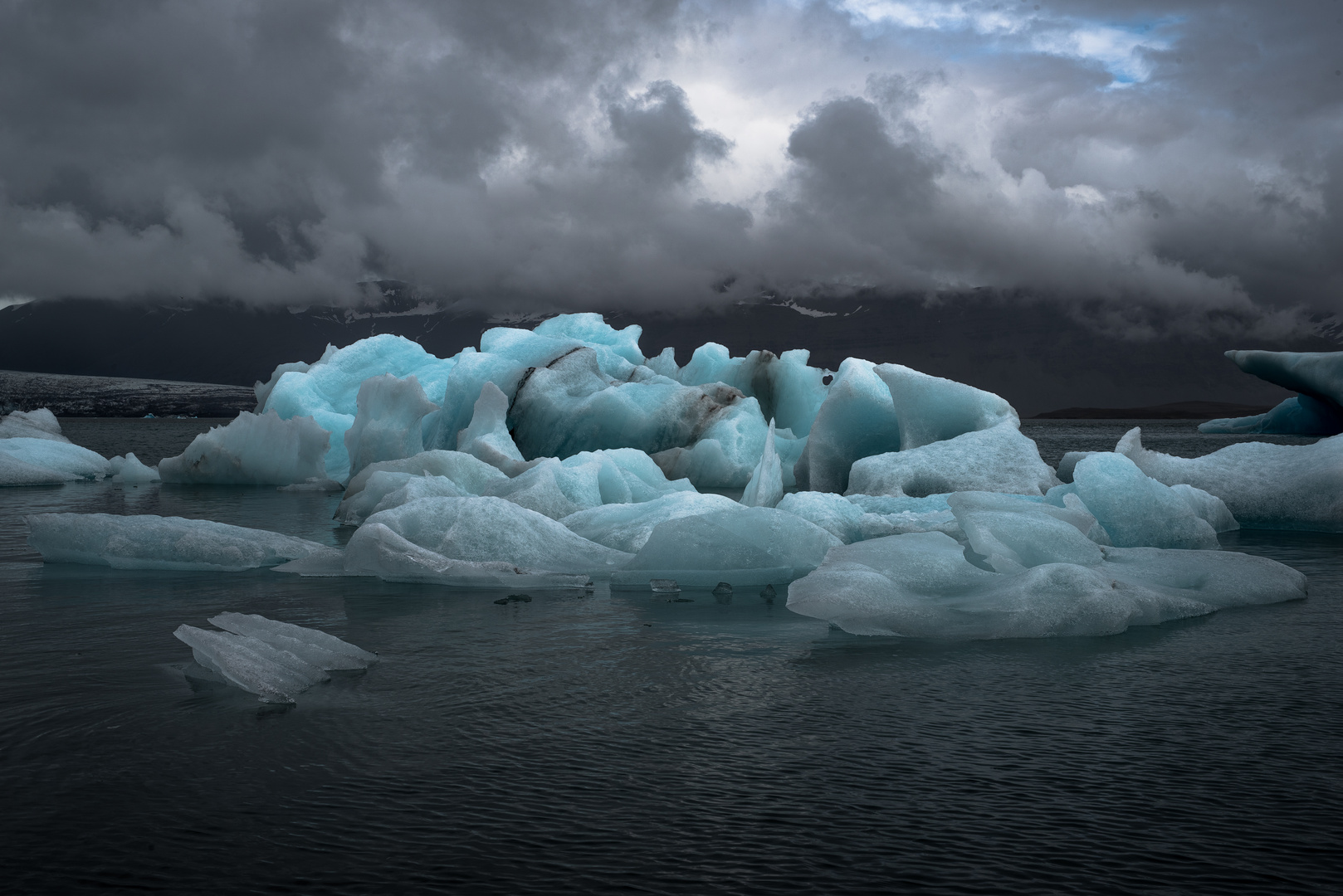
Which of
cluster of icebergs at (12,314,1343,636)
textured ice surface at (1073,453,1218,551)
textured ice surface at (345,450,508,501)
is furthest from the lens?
textured ice surface at (345,450,508,501)

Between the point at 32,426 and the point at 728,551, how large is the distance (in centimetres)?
2371

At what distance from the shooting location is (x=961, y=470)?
1355cm

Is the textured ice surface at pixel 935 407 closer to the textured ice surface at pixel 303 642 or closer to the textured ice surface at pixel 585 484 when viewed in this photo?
the textured ice surface at pixel 585 484

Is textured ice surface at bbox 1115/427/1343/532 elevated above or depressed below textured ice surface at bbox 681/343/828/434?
below

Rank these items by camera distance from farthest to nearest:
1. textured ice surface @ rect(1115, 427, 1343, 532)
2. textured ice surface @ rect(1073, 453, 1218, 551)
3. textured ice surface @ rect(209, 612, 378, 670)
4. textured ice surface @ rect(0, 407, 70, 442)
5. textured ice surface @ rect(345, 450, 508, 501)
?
1. textured ice surface @ rect(0, 407, 70, 442)
2. textured ice surface @ rect(345, 450, 508, 501)
3. textured ice surface @ rect(1115, 427, 1343, 532)
4. textured ice surface @ rect(1073, 453, 1218, 551)
5. textured ice surface @ rect(209, 612, 378, 670)

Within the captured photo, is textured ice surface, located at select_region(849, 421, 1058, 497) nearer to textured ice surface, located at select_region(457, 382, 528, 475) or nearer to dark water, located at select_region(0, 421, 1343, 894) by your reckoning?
textured ice surface, located at select_region(457, 382, 528, 475)

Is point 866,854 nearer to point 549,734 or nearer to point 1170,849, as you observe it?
point 1170,849

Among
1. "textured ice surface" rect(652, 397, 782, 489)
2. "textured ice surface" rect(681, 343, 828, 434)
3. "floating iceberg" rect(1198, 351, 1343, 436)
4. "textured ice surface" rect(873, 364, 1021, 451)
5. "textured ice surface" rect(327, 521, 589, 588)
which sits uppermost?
"floating iceberg" rect(1198, 351, 1343, 436)

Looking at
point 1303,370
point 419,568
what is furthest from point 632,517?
point 1303,370

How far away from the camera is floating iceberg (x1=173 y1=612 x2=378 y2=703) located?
4.66 m

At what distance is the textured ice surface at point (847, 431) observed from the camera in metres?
16.5

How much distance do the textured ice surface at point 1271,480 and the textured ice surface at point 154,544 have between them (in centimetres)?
959

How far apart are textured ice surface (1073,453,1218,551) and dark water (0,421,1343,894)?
3.81 m

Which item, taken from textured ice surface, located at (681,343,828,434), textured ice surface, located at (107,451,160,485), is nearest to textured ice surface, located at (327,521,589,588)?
textured ice surface, located at (681,343,828,434)
